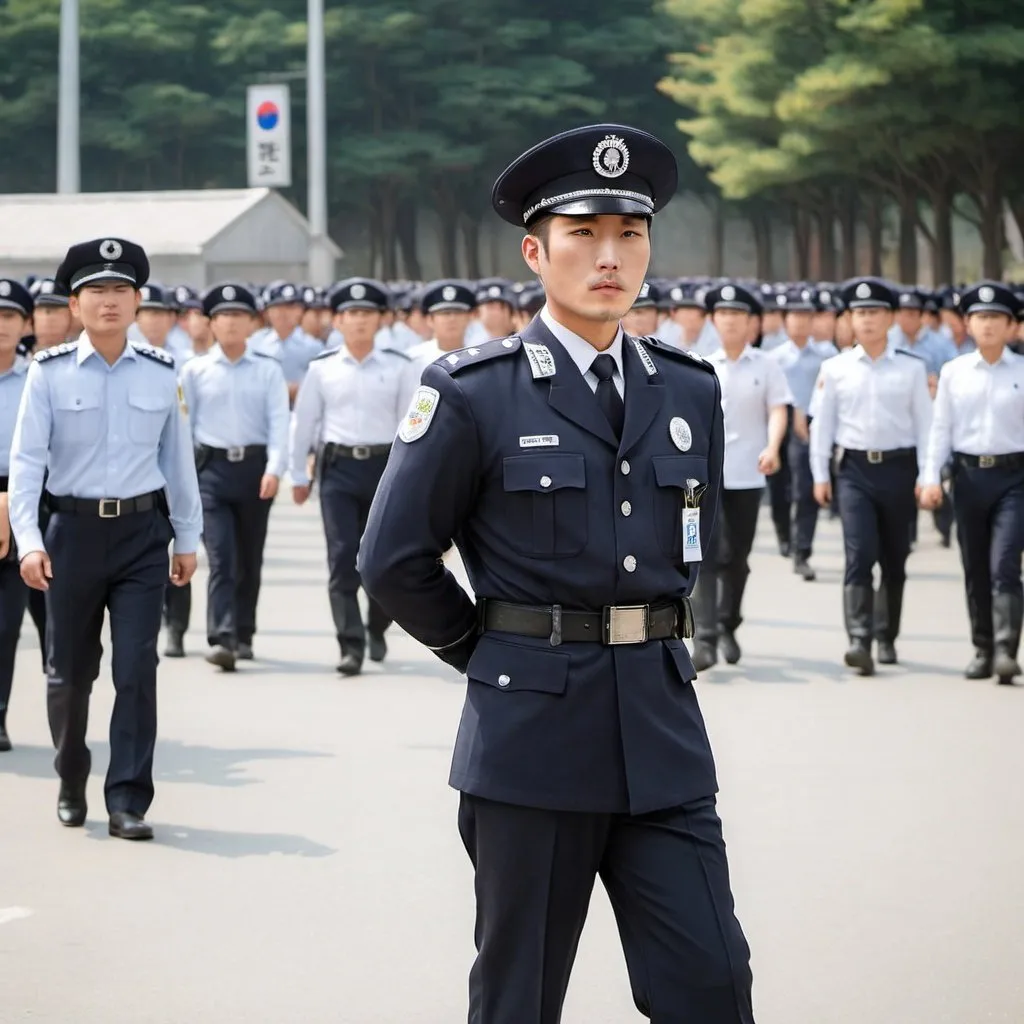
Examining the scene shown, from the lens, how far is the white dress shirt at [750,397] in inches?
467

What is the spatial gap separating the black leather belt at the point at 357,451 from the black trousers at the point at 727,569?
178 cm

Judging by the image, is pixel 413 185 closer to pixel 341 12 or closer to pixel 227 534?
pixel 341 12

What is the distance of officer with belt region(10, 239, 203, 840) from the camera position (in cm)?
745

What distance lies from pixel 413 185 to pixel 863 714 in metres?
53.5

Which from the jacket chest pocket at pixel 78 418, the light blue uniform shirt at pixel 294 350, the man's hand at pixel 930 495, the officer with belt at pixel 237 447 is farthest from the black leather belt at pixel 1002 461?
the light blue uniform shirt at pixel 294 350

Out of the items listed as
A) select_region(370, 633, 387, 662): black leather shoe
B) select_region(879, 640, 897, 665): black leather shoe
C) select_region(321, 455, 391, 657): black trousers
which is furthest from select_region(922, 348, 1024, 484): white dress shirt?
select_region(370, 633, 387, 662): black leather shoe

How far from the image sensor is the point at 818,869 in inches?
273

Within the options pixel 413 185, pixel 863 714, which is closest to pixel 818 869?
pixel 863 714

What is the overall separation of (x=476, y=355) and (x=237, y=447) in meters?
7.70

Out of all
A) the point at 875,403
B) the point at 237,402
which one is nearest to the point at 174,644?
the point at 237,402

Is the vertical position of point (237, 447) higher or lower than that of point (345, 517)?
higher

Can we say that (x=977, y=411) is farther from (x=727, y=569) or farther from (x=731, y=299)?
(x=731, y=299)

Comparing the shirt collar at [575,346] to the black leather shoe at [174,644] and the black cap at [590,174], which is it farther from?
the black leather shoe at [174,644]

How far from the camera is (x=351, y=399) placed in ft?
37.8
